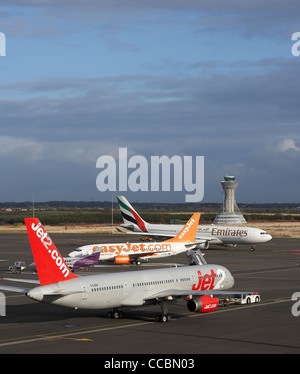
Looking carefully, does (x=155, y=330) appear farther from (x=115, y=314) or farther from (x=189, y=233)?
(x=189, y=233)

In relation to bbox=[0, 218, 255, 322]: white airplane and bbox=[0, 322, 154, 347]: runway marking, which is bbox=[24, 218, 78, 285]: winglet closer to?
bbox=[0, 218, 255, 322]: white airplane

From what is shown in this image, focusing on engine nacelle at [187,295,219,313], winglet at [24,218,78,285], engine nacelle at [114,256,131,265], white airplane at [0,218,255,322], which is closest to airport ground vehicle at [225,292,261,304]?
white airplane at [0,218,255,322]

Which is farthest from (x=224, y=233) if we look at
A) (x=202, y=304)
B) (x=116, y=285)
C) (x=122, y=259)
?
(x=116, y=285)

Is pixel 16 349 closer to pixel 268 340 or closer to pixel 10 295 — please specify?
pixel 268 340

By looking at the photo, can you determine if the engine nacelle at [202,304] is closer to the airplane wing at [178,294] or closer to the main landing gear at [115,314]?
the airplane wing at [178,294]

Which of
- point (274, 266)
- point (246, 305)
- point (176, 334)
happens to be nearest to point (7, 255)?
point (274, 266)

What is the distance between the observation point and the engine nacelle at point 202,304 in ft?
161

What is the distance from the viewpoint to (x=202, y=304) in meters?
49.1

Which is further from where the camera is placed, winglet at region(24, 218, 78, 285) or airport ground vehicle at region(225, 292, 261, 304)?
airport ground vehicle at region(225, 292, 261, 304)

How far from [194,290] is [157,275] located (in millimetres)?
4418

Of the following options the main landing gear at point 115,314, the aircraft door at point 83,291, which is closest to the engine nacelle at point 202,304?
the main landing gear at point 115,314

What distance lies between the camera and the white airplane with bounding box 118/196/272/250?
417 feet

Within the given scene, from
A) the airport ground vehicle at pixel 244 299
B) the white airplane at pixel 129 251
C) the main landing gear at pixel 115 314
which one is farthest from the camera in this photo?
the white airplane at pixel 129 251

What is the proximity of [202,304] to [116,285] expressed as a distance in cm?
709
